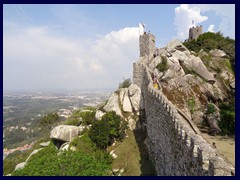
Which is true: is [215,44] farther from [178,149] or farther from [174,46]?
[178,149]

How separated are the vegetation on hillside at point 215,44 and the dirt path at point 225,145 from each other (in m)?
9.78

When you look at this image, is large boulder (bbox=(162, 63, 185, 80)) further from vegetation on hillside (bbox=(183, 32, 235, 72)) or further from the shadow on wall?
vegetation on hillside (bbox=(183, 32, 235, 72))

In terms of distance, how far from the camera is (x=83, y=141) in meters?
14.5

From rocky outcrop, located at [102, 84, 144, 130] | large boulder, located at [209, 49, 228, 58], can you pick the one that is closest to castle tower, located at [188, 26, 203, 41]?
large boulder, located at [209, 49, 228, 58]

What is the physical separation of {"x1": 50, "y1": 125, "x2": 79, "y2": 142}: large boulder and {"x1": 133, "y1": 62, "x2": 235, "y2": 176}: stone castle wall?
610 centimetres

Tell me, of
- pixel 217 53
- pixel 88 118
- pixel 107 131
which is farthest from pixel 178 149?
pixel 217 53

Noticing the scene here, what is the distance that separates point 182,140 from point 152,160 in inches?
170

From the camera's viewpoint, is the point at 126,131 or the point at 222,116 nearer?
the point at 126,131

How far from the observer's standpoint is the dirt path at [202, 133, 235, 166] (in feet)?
35.0

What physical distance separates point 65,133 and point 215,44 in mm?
17195

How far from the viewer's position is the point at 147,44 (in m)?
21.2

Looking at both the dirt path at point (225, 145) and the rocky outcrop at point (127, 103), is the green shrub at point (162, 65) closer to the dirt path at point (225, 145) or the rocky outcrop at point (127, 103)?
the rocky outcrop at point (127, 103)
